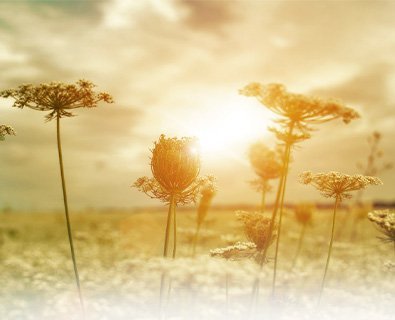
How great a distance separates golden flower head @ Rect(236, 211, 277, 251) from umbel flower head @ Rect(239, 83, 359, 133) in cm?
157

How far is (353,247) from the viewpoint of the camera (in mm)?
16141

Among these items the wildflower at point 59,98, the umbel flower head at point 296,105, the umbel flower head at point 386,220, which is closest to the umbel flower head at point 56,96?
the wildflower at point 59,98

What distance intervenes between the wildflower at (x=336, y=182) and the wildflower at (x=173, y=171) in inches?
49.9

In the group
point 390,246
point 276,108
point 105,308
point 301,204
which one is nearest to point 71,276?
point 105,308

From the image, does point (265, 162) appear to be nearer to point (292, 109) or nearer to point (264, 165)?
point (264, 165)

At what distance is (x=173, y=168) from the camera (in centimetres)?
567

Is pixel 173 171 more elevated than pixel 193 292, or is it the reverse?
pixel 173 171

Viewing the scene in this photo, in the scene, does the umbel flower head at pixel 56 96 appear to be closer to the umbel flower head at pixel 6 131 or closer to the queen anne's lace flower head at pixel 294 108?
the umbel flower head at pixel 6 131

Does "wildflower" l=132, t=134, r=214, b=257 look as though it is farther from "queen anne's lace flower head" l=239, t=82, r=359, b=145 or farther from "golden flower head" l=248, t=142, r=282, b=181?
"golden flower head" l=248, t=142, r=282, b=181

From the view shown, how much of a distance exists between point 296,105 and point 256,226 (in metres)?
1.94

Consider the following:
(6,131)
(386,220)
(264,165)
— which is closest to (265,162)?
(264,165)

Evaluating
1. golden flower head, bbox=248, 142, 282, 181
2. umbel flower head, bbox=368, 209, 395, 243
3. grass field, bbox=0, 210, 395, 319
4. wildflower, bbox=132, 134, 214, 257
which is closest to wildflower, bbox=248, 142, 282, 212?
golden flower head, bbox=248, 142, 282, 181

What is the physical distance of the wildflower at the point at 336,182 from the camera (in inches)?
236

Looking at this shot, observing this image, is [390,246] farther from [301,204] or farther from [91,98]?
[91,98]
